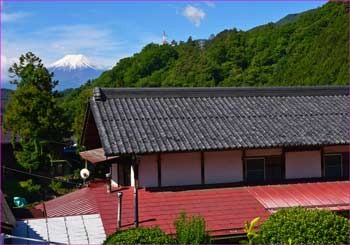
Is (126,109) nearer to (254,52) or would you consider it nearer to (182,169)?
(182,169)

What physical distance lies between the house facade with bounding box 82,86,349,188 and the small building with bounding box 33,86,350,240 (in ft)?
0.10

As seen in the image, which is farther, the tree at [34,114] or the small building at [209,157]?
the tree at [34,114]

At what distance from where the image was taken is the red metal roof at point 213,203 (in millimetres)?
11234

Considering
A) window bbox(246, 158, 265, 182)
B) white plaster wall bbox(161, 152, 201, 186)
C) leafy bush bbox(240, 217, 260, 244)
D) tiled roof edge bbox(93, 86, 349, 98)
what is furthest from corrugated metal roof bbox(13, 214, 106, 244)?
window bbox(246, 158, 265, 182)

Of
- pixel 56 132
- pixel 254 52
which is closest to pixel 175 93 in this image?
pixel 56 132

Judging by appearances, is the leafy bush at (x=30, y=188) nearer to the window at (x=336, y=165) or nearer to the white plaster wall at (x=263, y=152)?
the white plaster wall at (x=263, y=152)

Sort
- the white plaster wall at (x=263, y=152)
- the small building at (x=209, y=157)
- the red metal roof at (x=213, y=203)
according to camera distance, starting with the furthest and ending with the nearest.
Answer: the white plaster wall at (x=263, y=152) < the small building at (x=209, y=157) < the red metal roof at (x=213, y=203)

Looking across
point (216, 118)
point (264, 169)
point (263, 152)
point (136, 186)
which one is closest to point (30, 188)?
point (216, 118)

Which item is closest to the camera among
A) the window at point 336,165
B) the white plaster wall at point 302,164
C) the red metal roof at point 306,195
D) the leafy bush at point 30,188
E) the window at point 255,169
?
the red metal roof at point 306,195

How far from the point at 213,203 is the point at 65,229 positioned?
13.2 feet

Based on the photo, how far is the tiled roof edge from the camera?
1468cm

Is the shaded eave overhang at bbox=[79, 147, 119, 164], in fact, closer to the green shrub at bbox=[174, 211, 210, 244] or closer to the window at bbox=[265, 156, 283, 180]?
the green shrub at bbox=[174, 211, 210, 244]

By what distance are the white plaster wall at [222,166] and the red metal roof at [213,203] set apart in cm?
45

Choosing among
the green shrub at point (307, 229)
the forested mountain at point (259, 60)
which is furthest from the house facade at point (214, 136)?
the forested mountain at point (259, 60)
